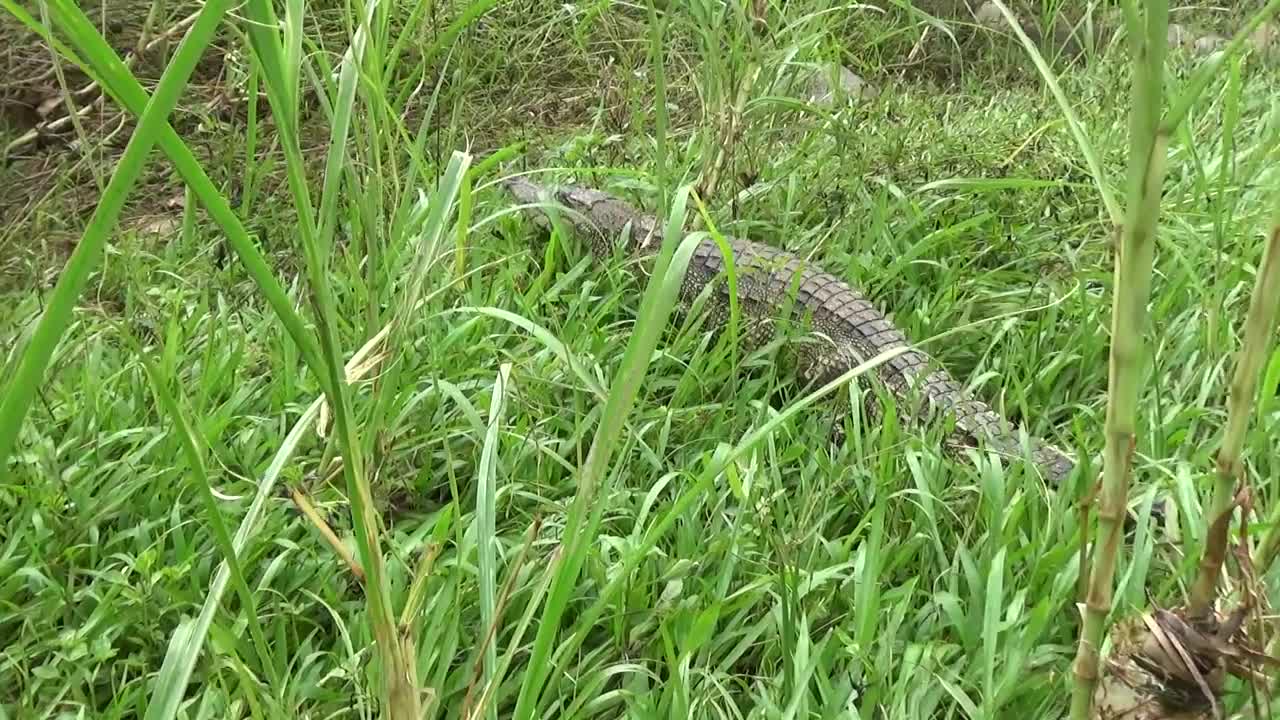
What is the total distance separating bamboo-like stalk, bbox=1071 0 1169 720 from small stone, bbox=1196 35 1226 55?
391 centimetres

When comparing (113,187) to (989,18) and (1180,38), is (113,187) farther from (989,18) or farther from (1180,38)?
(989,18)

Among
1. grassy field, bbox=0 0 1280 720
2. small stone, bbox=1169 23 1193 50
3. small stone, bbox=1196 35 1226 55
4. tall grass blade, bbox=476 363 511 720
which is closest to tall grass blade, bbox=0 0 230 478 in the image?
grassy field, bbox=0 0 1280 720

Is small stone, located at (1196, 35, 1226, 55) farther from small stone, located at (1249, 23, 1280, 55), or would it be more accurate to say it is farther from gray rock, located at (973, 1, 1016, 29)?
gray rock, located at (973, 1, 1016, 29)

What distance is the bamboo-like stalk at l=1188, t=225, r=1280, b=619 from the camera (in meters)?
0.71

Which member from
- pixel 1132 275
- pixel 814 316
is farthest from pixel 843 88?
pixel 1132 275

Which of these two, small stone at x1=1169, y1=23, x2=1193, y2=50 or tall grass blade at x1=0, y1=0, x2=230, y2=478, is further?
small stone at x1=1169, y1=23, x2=1193, y2=50

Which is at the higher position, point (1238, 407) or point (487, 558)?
point (1238, 407)

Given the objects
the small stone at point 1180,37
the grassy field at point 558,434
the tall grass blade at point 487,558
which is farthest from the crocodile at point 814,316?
the small stone at point 1180,37

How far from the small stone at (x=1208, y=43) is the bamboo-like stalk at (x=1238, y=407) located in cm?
384

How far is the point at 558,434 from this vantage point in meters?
1.86

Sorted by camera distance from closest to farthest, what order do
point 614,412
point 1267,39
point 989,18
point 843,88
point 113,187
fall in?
point 113,187, point 614,412, point 843,88, point 1267,39, point 989,18

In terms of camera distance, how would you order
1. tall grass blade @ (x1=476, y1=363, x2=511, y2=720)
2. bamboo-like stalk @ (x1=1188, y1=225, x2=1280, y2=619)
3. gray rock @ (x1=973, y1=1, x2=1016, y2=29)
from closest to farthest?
bamboo-like stalk @ (x1=1188, y1=225, x2=1280, y2=619) → tall grass blade @ (x1=476, y1=363, x2=511, y2=720) → gray rock @ (x1=973, y1=1, x2=1016, y2=29)

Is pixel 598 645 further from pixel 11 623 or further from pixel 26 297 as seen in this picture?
pixel 26 297

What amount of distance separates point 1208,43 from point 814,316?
9.67ft
